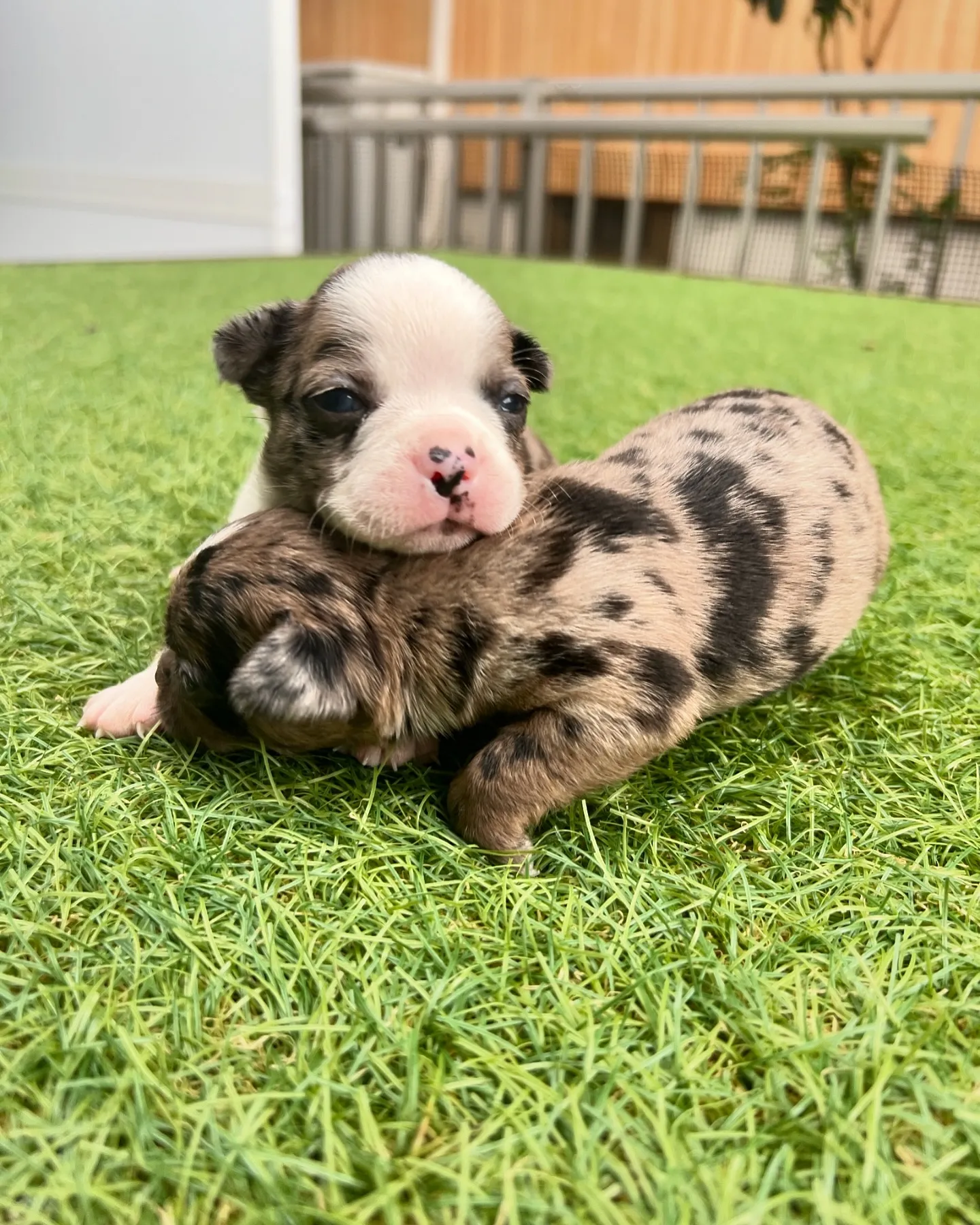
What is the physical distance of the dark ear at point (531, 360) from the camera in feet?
4.51

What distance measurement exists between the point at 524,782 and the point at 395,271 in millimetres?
669

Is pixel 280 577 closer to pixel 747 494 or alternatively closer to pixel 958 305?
pixel 747 494

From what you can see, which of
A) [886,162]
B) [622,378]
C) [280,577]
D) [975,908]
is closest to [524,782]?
[280,577]

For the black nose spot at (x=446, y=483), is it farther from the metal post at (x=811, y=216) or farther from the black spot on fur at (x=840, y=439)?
the metal post at (x=811, y=216)

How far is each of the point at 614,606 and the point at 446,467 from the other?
0.23 metres

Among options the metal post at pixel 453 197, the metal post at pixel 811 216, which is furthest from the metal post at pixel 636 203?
the metal post at pixel 453 197

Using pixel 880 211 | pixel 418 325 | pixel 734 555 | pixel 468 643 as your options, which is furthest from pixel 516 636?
pixel 880 211

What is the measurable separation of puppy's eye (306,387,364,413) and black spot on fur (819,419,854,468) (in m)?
0.71

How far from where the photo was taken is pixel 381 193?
7.54m

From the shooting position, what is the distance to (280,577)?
39.2 inches

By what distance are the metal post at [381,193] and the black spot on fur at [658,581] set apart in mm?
6882

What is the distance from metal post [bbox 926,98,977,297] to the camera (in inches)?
237

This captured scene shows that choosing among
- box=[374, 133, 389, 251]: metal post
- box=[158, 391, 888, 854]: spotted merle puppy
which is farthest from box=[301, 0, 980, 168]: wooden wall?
box=[158, 391, 888, 854]: spotted merle puppy

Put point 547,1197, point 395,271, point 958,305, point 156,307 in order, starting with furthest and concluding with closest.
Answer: point 958,305 → point 156,307 → point 395,271 → point 547,1197
